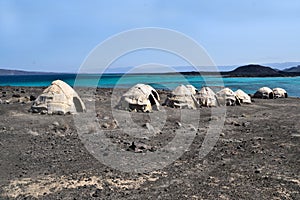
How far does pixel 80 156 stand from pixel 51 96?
7152mm

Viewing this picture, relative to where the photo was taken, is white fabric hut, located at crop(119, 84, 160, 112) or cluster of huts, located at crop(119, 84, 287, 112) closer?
white fabric hut, located at crop(119, 84, 160, 112)

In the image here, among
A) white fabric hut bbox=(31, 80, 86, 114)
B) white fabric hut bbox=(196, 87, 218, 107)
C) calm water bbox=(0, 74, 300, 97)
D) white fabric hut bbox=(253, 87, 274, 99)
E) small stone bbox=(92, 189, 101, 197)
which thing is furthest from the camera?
calm water bbox=(0, 74, 300, 97)

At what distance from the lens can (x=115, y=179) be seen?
23.4ft

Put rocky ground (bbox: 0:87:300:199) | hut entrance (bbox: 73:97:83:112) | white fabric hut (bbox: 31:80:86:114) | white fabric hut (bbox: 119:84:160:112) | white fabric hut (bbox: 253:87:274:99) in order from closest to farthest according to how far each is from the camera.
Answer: rocky ground (bbox: 0:87:300:199)
white fabric hut (bbox: 31:80:86:114)
hut entrance (bbox: 73:97:83:112)
white fabric hut (bbox: 119:84:160:112)
white fabric hut (bbox: 253:87:274:99)

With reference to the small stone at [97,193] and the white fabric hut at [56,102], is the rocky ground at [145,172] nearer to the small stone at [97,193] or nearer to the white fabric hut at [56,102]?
the small stone at [97,193]

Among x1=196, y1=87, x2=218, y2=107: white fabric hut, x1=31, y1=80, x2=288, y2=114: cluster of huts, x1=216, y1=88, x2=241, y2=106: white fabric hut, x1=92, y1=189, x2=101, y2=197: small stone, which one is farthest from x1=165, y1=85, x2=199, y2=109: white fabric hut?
x1=92, y1=189, x2=101, y2=197: small stone

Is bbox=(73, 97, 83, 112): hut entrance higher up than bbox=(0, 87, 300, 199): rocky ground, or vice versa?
bbox=(73, 97, 83, 112): hut entrance

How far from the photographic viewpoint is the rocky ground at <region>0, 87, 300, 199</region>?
6434 mm

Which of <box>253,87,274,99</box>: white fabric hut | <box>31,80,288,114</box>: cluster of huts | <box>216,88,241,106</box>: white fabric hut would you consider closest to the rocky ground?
<box>31,80,288,114</box>: cluster of huts

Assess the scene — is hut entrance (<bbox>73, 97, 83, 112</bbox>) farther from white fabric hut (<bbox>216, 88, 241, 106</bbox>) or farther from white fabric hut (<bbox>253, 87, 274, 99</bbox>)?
white fabric hut (<bbox>253, 87, 274, 99</bbox>)

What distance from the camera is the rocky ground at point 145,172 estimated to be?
21.1 ft

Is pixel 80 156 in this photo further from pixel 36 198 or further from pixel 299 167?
pixel 299 167

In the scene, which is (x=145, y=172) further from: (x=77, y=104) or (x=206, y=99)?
(x=206, y=99)

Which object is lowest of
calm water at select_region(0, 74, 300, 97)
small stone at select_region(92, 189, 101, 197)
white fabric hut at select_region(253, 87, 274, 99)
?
small stone at select_region(92, 189, 101, 197)
